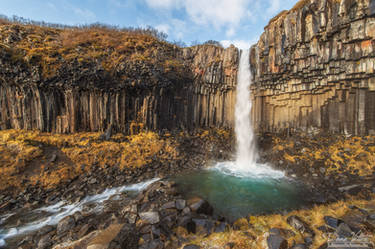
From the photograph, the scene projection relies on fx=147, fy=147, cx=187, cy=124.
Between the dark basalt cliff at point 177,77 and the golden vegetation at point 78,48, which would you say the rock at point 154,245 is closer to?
the dark basalt cliff at point 177,77

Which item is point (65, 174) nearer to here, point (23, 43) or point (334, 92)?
point (23, 43)

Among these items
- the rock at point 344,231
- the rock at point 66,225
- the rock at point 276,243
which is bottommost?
the rock at point 66,225

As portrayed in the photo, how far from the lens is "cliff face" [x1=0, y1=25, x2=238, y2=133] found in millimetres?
10945

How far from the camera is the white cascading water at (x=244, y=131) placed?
12289mm

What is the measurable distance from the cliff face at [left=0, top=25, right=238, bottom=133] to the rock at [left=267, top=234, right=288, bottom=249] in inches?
467

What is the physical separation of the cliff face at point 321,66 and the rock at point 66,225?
53.7 feet

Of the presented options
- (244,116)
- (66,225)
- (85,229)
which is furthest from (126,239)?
(244,116)

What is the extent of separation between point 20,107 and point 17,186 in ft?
21.6


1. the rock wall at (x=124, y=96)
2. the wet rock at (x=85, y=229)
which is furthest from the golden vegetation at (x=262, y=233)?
the rock wall at (x=124, y=96)

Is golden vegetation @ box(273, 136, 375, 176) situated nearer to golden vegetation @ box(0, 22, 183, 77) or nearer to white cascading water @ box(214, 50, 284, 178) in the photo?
white cascading water @ box(214, 50, 284, 178)

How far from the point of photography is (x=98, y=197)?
7848 millimetres

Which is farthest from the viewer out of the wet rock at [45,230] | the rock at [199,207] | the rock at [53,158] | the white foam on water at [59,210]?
the rock at [53,158]

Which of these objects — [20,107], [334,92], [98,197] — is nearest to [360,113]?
[334,92]

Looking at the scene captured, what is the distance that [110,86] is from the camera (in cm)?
1252
